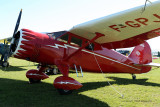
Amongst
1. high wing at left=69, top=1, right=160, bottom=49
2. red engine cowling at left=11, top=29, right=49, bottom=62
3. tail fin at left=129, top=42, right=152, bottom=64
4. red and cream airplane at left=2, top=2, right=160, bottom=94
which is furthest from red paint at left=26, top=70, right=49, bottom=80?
tail fin at left=129, top=42, right=152, bottom=64

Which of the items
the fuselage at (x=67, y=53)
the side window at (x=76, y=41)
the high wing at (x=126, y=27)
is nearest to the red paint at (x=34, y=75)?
the fuselage at (x=67, y=53)

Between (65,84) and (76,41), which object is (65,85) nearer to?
(65,84)

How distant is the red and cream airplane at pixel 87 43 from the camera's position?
4.26m

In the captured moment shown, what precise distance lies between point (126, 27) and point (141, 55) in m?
4.48

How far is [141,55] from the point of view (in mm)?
8508

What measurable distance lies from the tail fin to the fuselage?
49.6 inches

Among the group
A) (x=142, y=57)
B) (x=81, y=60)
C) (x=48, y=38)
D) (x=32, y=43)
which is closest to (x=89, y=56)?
(x=81, y=60)

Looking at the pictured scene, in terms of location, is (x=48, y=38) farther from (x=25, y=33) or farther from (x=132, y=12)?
(x=132, y=12)

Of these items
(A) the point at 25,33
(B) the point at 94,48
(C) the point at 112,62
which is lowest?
(C) the point at 112,62

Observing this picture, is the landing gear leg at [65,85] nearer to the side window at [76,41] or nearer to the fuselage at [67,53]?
the fuselage at [67,53]

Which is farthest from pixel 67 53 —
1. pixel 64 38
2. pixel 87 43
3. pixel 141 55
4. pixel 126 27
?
pixel 141 55

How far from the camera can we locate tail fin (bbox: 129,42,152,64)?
27.3 ft

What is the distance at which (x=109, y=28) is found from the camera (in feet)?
16.2

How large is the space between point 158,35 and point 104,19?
7.10 feet
